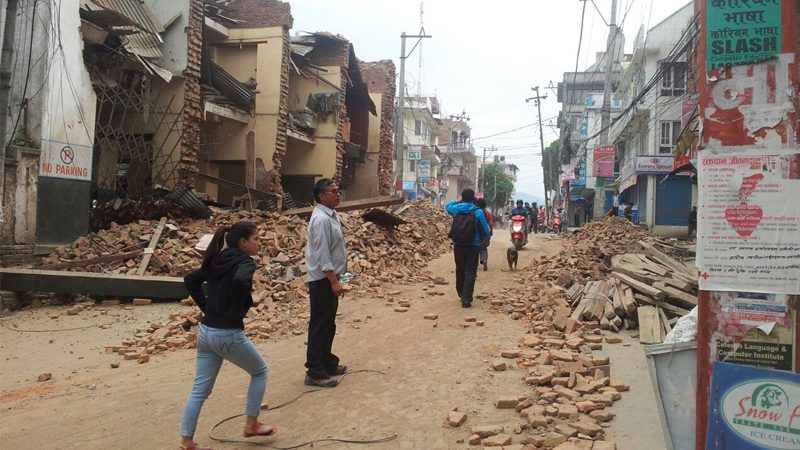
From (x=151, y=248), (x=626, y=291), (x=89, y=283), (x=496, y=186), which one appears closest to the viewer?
(x=626, y=291)

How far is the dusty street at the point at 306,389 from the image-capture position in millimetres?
3824

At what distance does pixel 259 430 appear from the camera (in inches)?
145

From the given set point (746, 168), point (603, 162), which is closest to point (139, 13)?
point (746, 168)

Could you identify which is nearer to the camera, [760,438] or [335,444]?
[760,438]

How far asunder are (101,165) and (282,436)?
11.9 meters

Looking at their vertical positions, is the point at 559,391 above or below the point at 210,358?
below

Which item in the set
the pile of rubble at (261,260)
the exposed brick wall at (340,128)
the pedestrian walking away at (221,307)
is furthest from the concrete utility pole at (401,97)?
the pedestrian walking away at (221,307)

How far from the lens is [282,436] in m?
3.76

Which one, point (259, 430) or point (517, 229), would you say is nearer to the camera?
point (259, 430)

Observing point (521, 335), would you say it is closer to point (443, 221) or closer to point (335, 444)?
point (335, 444)

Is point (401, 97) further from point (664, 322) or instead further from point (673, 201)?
point (664, 322)

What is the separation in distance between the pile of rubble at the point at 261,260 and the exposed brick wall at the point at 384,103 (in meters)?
12.9

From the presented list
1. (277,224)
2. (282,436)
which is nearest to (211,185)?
(277,224)

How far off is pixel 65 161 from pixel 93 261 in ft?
7.19
